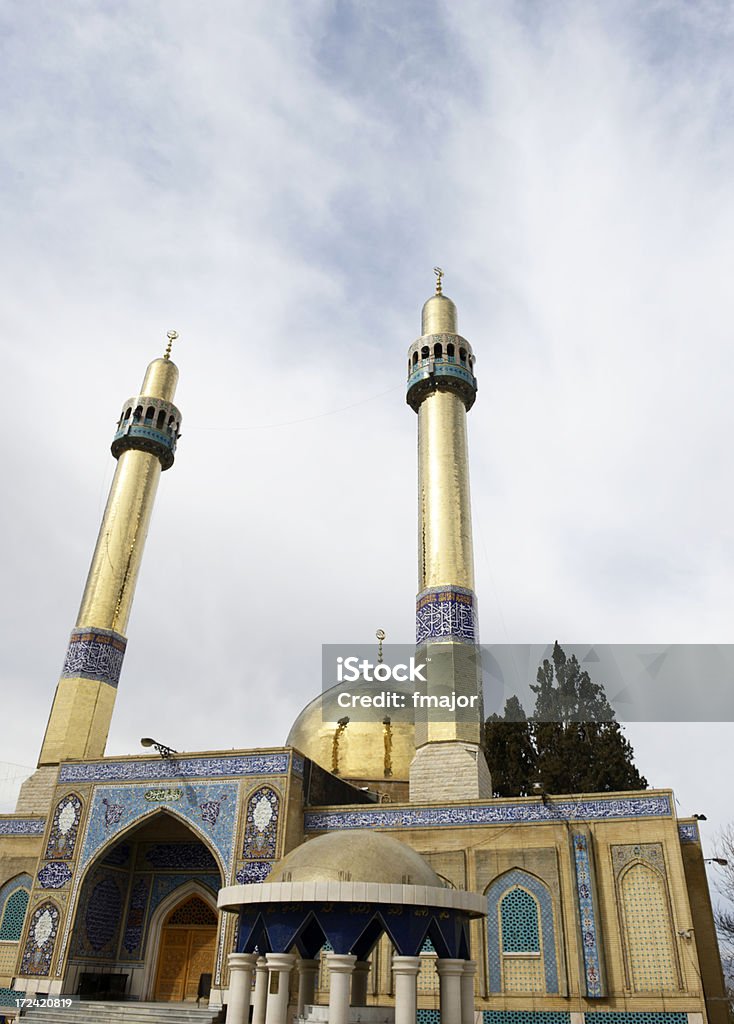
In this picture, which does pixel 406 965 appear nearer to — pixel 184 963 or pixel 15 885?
pixel 184 963

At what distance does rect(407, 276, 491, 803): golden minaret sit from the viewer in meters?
15.2

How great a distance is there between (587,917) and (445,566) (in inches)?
277

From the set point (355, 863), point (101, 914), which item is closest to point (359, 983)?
point (355, 863)

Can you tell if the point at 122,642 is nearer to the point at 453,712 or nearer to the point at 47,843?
the point at 47,843

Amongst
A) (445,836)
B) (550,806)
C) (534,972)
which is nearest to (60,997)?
(445,836)

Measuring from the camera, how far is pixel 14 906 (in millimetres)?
16062

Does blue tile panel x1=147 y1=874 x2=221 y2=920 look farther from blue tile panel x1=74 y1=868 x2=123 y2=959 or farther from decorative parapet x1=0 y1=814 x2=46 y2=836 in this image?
decorative parapet x1=0 y1=814 x2=46 y2=836

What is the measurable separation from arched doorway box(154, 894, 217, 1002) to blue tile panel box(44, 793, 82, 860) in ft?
8.04

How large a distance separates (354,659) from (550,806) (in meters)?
10.3

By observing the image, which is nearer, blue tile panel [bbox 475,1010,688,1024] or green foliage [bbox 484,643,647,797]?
blue tile panel [bbox 475,1010,688,1024]

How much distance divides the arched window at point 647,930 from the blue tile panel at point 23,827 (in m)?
10.8

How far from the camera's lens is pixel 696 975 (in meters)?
11.6

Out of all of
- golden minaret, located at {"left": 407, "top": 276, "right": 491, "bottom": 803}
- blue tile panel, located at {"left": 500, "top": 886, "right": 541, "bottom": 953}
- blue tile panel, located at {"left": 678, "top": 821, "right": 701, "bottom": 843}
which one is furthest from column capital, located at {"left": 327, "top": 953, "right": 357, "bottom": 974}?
blue tile panel, located at {"left": 678, "top": 821, "right": 701, "bottom": 843}

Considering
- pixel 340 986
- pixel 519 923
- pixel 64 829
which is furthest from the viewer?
pixel 64 829
